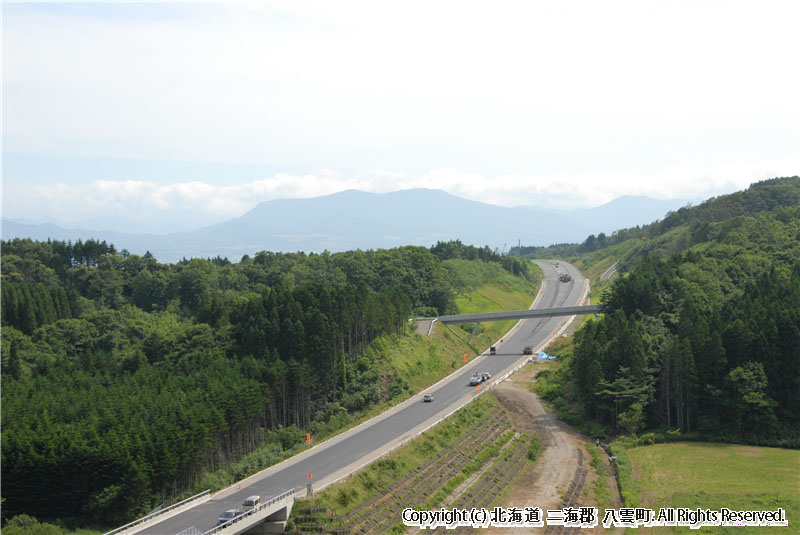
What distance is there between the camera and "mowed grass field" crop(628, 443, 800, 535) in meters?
43.9

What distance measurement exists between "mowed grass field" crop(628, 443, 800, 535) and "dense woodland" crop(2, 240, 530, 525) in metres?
28.0

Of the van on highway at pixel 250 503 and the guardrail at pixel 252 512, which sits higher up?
the van on highway at pixel 250 503

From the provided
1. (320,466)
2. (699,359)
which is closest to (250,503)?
(320,466)

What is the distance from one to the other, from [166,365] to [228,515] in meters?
32.3

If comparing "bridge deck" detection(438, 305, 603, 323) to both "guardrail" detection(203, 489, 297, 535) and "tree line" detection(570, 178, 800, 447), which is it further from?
"guardrail" detection(203, 489, 297, 535)

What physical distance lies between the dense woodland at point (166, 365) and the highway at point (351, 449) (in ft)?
19.1

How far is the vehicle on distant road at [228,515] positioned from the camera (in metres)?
37.4

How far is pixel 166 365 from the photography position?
67000mm

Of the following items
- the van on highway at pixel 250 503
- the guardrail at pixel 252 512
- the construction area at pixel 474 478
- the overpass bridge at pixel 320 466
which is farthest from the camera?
the construction area at pixel 474 478

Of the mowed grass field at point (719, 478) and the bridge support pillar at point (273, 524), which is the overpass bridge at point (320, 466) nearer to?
the bridge support pillar at point (273, 524)

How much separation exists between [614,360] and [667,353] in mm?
4967

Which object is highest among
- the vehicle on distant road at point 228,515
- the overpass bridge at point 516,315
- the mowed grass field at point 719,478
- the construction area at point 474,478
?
the overpass bridge at point 516,315

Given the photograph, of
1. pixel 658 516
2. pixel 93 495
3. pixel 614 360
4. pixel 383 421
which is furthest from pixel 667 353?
pixel 93 495

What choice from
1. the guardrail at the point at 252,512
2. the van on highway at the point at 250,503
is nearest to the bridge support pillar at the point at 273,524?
the guardrail at the point at 252,512
